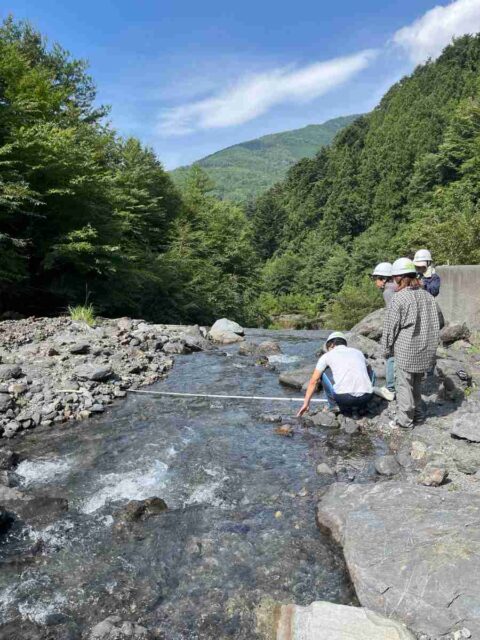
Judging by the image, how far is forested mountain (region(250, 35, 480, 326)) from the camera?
5086 centimetres

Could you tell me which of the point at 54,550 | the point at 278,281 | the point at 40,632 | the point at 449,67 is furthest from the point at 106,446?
the point at 449,67

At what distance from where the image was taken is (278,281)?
238 ft

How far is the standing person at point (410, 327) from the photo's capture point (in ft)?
19.8

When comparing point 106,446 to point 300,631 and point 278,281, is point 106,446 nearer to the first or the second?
point 300,631

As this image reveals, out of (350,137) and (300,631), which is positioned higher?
(350,137)

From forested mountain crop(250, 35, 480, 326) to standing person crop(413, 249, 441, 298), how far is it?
18.2m

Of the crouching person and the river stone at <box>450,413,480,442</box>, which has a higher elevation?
the crouching person

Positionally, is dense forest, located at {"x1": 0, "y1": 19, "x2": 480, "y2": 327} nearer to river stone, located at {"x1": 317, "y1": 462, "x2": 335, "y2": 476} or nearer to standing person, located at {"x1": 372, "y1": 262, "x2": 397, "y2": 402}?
standing person, located at {"x1": 372, "y1": 262, "x2": 397, "y2": 402}

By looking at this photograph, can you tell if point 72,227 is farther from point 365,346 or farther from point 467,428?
point 467,428

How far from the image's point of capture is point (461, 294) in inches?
446

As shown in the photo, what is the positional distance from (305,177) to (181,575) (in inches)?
4116

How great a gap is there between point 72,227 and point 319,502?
13.5 meters

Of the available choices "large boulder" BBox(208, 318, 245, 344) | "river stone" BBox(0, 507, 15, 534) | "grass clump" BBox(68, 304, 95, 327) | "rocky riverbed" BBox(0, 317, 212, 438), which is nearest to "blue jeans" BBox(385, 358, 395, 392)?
"rocky riverbed" BBox(0, 317, 212, 438)

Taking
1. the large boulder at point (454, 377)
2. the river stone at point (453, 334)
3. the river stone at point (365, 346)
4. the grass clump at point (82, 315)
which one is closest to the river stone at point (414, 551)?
the large boulder at point (454, 377)
